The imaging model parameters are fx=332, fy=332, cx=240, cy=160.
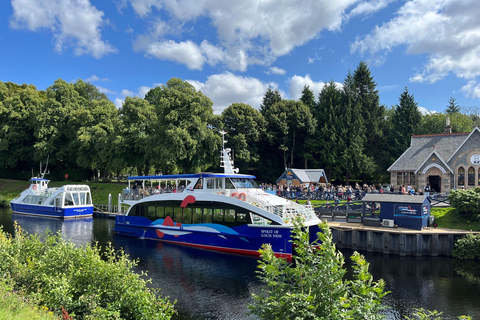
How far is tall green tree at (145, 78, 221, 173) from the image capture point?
39.9m

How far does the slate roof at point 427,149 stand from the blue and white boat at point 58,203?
34930 millimetres

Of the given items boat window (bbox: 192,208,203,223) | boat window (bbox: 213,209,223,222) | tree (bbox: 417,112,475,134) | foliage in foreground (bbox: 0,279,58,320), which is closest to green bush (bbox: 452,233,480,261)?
boat window (bbox: 213,209,223,222)

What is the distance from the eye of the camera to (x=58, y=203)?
3741cm

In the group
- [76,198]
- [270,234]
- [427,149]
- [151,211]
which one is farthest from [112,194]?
[427,149]

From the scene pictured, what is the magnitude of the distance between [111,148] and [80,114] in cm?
1143

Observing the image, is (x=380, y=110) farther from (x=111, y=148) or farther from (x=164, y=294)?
(x=164, y=294)

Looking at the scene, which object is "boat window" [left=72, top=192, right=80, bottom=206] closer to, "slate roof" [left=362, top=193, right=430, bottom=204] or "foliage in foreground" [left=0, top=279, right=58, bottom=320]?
"slate roof" [left=362, top=193, right=430, bottom=204]

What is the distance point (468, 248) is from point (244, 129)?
34196mm

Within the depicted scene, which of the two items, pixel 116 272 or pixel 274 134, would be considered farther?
pixel 274 134

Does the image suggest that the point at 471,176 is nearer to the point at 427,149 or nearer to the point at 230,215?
the point at 427,149

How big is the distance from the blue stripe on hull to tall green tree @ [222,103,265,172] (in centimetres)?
2101

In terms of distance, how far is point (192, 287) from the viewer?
15406 mm

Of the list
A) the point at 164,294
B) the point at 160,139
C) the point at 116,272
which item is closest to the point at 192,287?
the point at 164,294

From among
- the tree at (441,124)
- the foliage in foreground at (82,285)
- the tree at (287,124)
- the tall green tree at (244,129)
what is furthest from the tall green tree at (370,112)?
the foliage in foreground at (82,285)
